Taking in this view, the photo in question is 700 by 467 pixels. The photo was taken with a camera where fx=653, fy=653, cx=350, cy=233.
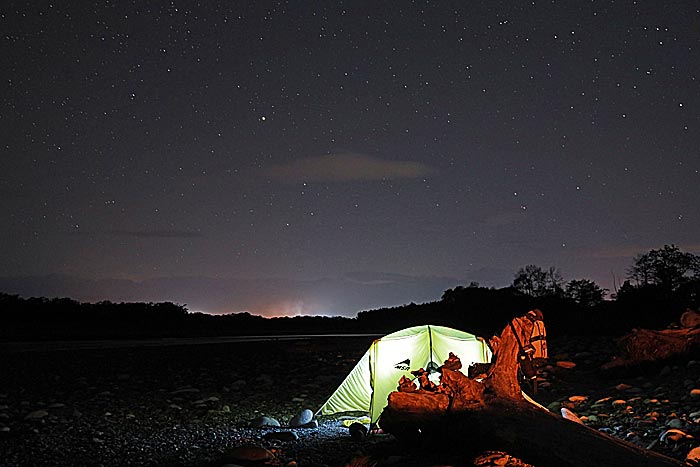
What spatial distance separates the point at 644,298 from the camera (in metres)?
26.9

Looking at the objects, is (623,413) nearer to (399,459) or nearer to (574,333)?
(399,459)

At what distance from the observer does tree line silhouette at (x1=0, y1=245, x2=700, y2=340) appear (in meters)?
25.1

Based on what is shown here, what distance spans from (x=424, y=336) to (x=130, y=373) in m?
7.94

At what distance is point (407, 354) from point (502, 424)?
525 centimetres

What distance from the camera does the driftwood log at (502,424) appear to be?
17.8 ft

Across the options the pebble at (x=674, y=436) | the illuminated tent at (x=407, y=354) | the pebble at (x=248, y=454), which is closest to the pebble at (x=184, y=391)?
the illuminated tent at (x=407, y=354)

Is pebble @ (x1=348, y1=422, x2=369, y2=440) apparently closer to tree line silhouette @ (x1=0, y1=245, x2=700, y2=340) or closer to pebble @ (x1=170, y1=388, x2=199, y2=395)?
pebble @ (x1=170, y1=388, x2=199, y2=395)

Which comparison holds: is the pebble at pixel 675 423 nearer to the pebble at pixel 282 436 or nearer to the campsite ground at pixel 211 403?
the campsite ground at pixel 211 403

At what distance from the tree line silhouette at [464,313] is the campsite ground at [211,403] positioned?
6.96 meters

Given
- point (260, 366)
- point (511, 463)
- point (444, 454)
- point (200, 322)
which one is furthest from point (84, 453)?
point (200, 322)

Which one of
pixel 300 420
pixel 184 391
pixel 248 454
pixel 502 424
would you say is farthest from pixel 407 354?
pixel 502 424

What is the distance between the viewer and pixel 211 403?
12.4m

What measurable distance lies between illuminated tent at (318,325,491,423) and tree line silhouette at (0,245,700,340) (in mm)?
10981

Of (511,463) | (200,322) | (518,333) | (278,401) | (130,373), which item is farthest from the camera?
(200,322)
